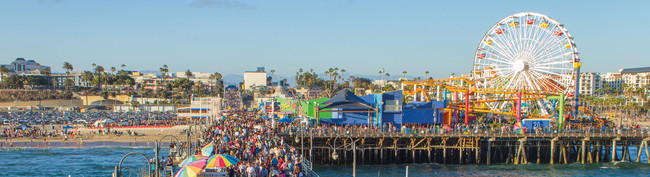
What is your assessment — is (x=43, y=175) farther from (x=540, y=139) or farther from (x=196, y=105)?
(x=196, y=105)

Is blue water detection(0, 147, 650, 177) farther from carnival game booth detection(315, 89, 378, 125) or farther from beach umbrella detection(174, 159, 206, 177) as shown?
beach umbrella detection(174, 159, 206, 177)

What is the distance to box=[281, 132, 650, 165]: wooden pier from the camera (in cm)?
4250

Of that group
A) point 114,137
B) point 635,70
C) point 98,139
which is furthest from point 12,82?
point 635,70

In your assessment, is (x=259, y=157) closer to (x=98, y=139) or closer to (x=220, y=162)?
(x=220, y=162)

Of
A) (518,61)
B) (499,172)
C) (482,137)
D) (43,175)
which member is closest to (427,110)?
(482,137)

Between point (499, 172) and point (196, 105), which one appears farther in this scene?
point (196, 105)

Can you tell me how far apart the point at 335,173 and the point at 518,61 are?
3422 cm

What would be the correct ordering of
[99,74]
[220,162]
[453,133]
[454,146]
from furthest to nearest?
[99,74]
[454,146]
[453,133]
[220,162]

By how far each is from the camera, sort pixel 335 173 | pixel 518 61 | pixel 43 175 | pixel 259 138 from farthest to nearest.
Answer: pixel 518 61 < pixel 43 175 < pixel 335 173 < pixel 259 138

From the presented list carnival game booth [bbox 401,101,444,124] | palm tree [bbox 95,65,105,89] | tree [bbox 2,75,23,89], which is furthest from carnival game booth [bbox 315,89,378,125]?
tree [bbox 2,75,23,89]

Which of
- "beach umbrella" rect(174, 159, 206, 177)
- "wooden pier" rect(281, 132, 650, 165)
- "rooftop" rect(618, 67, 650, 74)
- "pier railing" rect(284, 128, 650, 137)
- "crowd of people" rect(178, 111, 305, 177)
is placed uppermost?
"rooftop" rect(618, 67, 650, 74)

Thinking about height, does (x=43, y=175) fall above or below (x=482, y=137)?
below

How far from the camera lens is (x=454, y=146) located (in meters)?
43.7

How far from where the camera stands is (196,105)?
104 metres
